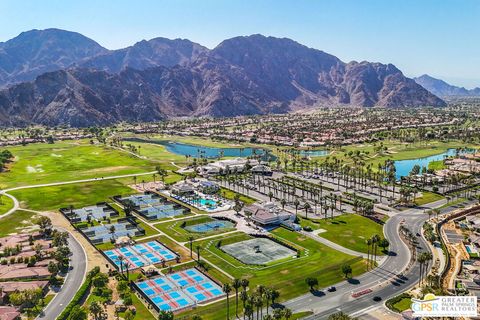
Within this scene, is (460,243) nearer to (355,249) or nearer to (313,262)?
(355,249)

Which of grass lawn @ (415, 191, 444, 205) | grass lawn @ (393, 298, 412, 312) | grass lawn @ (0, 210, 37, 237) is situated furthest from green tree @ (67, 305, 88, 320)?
grass lawn @ (415, 191, 444, 205)

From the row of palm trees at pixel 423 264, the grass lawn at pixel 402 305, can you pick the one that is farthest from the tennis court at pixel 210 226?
the grass lawn at pixel 402 305

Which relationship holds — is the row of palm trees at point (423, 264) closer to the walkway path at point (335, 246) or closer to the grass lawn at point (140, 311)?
the walkway path at point (335, 246)

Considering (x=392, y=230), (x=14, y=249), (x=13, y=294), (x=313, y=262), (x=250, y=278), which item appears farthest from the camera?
(x=392, y=230)

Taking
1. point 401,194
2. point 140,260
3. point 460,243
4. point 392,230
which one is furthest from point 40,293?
point 401,194

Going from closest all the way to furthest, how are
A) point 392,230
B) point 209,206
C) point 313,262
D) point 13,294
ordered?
point 13,294
point 313,262
point 392,230
point 209,206

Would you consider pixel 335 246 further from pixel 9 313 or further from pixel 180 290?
pixel 9 313
